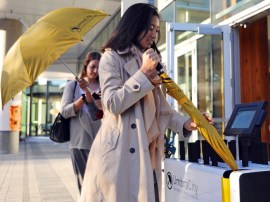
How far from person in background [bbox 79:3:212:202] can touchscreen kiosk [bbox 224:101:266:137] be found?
0.70 ft

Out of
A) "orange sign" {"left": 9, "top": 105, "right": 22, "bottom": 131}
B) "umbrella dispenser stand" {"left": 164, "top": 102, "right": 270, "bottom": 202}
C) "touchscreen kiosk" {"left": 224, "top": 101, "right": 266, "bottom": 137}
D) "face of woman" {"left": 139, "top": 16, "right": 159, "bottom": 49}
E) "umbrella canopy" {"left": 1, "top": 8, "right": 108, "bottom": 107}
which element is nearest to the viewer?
"umbrella dispenser stand" {"left": 164, "top": 102, "right": 270, "bottom": 202}

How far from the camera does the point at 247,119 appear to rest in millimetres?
1662

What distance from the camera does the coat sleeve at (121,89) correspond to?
4.85 ft

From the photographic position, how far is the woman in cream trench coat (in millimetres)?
1495

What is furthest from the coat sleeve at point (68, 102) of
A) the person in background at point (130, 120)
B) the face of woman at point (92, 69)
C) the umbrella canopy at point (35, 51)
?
the person in background at point (130, 120)

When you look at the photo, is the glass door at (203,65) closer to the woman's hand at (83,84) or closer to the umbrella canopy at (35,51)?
the woman's hand at (83,84)

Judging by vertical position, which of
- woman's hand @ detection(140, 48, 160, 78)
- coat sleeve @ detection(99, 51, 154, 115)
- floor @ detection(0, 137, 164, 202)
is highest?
woman's hand @ detection(140, 48, 160, 78)

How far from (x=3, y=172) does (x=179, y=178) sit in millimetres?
6438

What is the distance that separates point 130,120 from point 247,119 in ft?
1.87

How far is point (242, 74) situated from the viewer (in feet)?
19.9

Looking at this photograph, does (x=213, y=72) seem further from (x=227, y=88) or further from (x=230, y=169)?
(x=230, y=169)

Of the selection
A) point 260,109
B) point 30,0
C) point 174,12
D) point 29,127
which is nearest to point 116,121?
point 260,109

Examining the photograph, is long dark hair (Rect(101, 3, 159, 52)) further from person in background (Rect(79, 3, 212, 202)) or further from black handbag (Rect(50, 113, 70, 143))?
black handbag (Rect(50, 113, 70, 143))

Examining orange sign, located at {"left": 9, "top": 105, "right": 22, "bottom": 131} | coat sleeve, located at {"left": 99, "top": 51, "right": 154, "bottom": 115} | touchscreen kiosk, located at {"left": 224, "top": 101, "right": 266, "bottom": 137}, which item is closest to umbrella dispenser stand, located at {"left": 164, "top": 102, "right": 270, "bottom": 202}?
touchscreen kiosk, located at {"left": 224, "top": 101, "right": 266, "bottom": 137}
